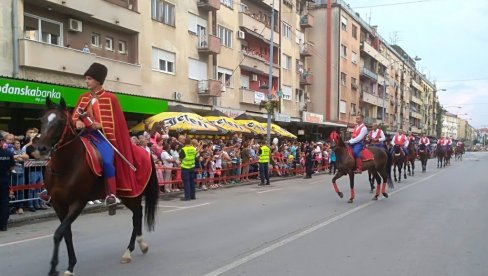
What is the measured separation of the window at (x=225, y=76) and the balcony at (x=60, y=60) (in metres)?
11.2

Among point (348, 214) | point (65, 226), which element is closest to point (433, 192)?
point (348, 214)

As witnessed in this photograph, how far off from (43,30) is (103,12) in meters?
3.37

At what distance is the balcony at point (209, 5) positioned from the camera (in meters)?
32.5

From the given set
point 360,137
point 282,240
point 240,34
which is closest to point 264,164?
point 360,137

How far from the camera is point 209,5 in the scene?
32.6 m

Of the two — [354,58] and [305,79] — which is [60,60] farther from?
[354,58]

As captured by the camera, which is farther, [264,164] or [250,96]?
[250,96]

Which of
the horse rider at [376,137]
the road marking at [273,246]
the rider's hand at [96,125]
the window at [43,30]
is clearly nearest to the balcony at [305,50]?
the window at [43,30]

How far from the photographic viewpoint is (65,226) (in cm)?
610

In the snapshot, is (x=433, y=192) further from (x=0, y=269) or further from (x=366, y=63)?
(x=366, y=63)

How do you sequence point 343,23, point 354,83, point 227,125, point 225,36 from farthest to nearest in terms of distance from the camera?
1. point 354,83
2. point 343,23
3. point 225,36
4. point 227,125

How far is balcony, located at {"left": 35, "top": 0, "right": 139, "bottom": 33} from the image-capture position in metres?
21.6

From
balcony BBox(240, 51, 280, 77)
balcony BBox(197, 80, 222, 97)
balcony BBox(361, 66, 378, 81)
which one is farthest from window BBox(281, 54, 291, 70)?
balcony BBox(361, 66, 378, 81)

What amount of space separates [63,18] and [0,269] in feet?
58.7
